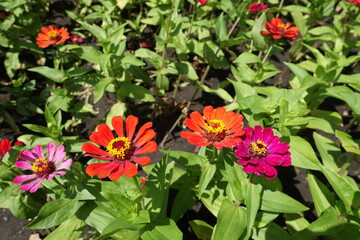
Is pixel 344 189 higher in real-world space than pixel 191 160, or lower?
higher

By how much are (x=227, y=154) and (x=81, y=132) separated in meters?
1.79

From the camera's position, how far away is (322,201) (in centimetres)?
161

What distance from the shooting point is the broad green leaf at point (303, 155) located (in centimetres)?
137

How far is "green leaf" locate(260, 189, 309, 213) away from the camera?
134cm

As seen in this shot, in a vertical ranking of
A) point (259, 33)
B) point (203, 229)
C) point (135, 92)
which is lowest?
point (203, 229)

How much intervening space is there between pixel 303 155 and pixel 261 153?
0.38 metres

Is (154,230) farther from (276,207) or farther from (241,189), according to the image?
(276,207)

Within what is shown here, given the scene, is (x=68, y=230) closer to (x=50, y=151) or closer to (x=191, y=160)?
(x=50, y=151)

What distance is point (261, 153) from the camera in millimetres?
1189

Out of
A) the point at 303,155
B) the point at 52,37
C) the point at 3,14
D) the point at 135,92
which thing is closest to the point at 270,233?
the point at 303,155

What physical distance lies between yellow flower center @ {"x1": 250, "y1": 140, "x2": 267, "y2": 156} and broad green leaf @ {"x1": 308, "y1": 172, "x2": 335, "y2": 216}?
69 centimetres

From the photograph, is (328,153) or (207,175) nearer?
(207,175)

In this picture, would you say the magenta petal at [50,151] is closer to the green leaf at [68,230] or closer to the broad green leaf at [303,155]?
the green leaf at [68,230]

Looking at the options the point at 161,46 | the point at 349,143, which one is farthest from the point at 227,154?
the point at 161,46
